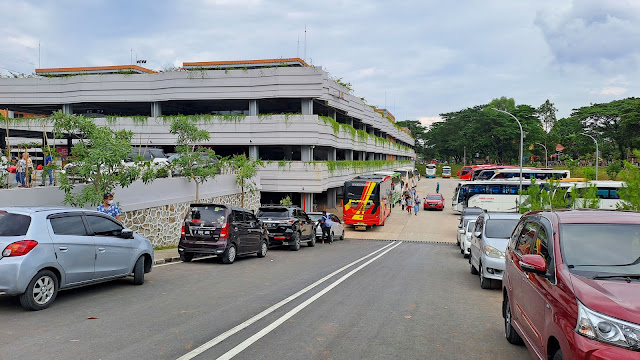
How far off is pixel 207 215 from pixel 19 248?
24.5 ft

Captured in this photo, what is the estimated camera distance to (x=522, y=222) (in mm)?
7012

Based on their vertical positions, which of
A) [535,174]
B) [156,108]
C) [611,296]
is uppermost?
[156,108]

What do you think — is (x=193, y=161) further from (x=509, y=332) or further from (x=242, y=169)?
(x=509, y=332)

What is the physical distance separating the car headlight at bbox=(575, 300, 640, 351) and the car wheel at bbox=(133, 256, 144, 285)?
8813mm

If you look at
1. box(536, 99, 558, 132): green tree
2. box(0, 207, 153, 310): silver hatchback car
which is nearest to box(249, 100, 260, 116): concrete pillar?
box(0, 207, 153, 310): silver hatchback car

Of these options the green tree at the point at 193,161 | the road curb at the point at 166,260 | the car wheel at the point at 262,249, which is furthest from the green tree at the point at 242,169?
the road curb at the point at 166,260

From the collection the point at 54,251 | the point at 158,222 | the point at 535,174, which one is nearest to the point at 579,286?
the point at 54,251

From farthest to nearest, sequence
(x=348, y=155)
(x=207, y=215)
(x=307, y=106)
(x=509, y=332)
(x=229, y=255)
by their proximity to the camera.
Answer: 1. (x=348, y=155)
2. (x=307, y=106)
3. (x=229, y=255)
4. (x=207, y=215)
5. (x=509, y=332)

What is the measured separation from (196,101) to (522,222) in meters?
35.8

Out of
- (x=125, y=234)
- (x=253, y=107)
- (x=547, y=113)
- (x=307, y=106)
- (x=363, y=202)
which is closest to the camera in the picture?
(x=125, y=234)

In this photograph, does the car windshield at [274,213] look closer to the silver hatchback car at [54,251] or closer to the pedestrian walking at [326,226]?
the pedestrian walking at [326,226]

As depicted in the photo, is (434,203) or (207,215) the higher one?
(207,215)

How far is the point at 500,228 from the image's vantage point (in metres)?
13.0

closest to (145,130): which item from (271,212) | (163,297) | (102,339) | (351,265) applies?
(271,212)
